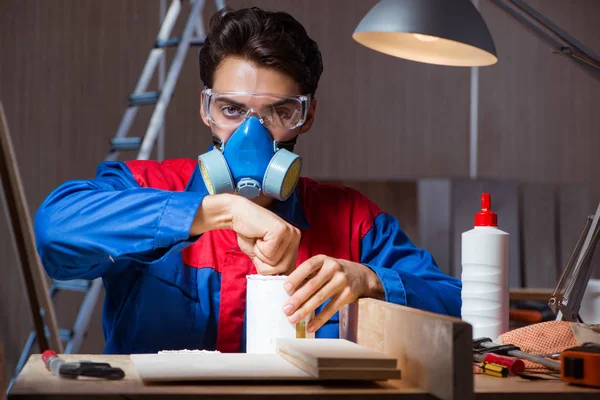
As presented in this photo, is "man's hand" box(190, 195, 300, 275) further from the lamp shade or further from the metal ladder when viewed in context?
the metal ladder

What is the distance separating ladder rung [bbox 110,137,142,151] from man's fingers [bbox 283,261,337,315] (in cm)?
230

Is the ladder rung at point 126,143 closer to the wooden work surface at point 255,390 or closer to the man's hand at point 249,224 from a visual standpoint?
the man's hand at point 249,224

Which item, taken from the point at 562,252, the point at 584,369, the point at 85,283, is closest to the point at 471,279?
the point at 584,369

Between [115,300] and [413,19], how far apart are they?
0.86m

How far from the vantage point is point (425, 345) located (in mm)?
904

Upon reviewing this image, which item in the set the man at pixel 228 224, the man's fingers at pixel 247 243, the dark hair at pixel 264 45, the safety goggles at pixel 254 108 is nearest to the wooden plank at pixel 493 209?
the man at pixel 228 224

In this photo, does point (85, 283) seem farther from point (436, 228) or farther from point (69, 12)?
point (436, 228)

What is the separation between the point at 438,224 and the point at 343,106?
0.77m

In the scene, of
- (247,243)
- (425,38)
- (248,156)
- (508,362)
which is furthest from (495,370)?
(425,38)

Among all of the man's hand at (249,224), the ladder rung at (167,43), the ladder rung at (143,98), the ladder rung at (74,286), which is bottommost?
the ladder rung at (74,286)

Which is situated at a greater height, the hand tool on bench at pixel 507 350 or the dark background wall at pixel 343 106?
the dark background wall at pixel 343 106

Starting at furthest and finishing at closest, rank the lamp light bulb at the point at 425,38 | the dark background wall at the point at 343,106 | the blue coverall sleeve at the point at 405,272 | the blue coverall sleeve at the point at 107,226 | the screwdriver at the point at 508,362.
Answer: the dark background wall at the point at 343,106 < the lamp light bulb at the point at 425,38 < the blue coverall sleeve at the point at 405,272 < the blue coverall sleeve at the point at 107,226 < the screwdriver at the point at 508,362

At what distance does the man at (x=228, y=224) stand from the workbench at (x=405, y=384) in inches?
11.1

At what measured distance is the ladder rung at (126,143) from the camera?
132 inches
